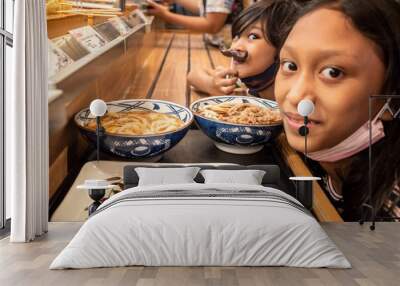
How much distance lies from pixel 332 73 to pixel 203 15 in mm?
1188

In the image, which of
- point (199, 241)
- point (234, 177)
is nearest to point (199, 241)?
point (199, 241)

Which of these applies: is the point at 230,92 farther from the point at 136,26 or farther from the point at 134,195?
the point at 134,195

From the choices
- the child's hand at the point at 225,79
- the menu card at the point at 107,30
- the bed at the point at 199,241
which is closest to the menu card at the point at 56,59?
the menu card at the point at 107,30

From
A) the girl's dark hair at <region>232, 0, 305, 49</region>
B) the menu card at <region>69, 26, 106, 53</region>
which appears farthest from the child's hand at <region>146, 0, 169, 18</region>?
the girl's dark hair at <region>232, 0, 305, 49</region>

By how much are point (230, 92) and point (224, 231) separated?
1.99m

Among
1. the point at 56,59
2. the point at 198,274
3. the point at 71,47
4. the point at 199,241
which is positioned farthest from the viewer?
the point at 71,47

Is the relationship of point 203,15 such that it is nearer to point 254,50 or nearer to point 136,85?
point 254,50

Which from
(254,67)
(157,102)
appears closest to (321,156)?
(254,67)

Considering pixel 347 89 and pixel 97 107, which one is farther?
pixel 97 107

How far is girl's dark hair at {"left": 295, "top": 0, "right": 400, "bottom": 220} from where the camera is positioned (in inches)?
190

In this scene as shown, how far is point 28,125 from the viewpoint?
4.24 meters

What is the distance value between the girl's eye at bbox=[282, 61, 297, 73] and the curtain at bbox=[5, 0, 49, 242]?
186 cm

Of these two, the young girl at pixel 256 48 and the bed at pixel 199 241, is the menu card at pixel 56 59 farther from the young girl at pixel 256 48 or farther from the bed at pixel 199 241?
the bed at pixel 199 241

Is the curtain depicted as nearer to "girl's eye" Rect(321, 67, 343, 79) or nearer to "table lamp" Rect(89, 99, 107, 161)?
"table lamp" Rect(89, 99, 107, 161)
